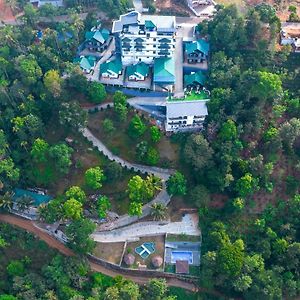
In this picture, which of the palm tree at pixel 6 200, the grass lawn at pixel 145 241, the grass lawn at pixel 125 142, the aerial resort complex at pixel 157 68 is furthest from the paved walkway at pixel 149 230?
the aerial resort complex at pixel 157 68

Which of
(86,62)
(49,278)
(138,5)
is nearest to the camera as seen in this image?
(49,278)

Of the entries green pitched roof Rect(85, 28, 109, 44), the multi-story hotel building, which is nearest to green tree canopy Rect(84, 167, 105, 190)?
the multi-story hotel building

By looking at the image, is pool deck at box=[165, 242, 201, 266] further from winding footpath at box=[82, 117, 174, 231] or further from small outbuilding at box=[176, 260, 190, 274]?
winding footpath at box=[82, 117, 174, 231]

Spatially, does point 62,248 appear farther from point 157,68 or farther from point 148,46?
point 148,46

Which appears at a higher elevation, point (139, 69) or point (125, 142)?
point (139, 69)

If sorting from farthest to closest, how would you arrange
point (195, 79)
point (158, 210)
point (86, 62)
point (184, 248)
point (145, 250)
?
point (86, 62) → point (195, 79) → point (184, 248) → point (145, 250) → point (158, 210)

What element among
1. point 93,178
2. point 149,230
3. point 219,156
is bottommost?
point 149,230

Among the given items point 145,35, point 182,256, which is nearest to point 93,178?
point 182,256
